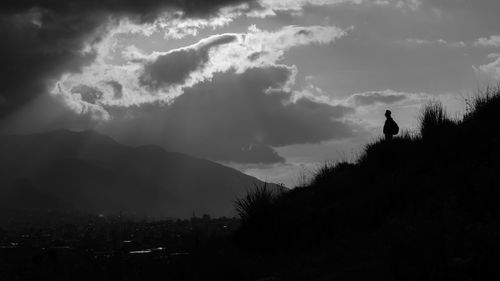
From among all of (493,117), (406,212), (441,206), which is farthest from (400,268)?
(493,117)

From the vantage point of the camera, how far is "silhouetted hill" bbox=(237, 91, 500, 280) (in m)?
8.06

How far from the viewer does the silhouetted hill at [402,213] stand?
8.06m

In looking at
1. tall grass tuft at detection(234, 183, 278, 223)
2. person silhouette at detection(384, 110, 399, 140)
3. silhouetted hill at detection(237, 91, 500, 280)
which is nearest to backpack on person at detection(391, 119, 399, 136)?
person silhouette at detection(384, 110, 399, 140)

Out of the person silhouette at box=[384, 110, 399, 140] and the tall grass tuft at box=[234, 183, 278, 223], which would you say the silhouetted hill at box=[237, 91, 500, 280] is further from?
the person silhouette at box=[384, 110, 399, 140]

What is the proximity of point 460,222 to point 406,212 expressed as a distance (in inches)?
130

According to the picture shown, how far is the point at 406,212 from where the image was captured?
12898mm

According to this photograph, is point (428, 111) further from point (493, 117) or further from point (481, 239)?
point (481, 239)

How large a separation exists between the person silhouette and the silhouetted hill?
485 mm

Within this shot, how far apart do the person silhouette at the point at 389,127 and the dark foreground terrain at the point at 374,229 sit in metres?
0.62

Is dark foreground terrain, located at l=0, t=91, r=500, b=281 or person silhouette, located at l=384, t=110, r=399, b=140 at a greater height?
person silhouette, located at l=384, t=110, r=399, b=140

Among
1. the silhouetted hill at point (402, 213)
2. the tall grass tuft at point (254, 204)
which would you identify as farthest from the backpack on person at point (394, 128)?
the tall grass tuft at point (254, 204)

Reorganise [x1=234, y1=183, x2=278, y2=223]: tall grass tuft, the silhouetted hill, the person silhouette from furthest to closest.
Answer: the person silhouette < [x1=234, y1=183, x2=278, y2=223]: tall grass tuft < the silhouetted hill

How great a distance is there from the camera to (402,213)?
13.1m

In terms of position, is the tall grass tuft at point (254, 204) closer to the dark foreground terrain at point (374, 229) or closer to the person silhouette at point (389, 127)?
the dark foreground terrain at point (374, 229)
